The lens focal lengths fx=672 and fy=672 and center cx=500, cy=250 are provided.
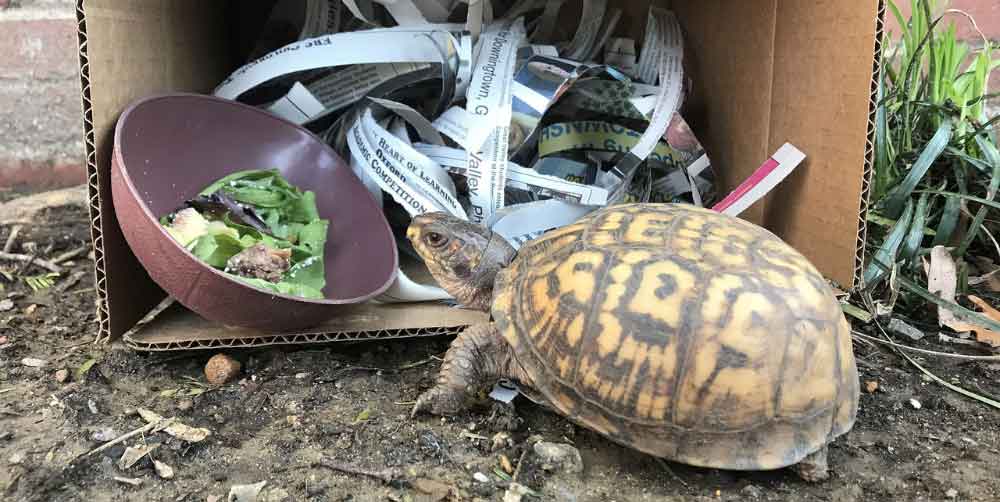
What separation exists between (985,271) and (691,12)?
36.5 inches

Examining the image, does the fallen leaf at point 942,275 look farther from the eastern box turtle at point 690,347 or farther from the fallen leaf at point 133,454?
the fallen leaf at point 133,454

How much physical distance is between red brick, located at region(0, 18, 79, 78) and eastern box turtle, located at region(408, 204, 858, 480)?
1588mm

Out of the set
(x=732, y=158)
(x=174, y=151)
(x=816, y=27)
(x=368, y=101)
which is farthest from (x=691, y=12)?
(x=174, y=151)

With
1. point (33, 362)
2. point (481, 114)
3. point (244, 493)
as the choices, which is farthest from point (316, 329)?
point (481, 114)

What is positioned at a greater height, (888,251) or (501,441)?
(888,251)

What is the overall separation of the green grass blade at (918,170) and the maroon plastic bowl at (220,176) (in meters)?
1.05

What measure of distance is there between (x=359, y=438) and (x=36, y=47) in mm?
1613

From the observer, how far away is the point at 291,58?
A: 4.76 ft

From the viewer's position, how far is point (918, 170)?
4.54 ft

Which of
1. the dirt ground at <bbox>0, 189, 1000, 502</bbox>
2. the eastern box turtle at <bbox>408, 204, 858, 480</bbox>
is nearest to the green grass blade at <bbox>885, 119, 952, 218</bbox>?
the dirt ground at <bbox>0, 189, 1000, 502</bbox>

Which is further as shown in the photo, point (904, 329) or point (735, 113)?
point (735, 113)

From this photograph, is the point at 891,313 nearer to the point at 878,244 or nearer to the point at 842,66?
the point at 878,244

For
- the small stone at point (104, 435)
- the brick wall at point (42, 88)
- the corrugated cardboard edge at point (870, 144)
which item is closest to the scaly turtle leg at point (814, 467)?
the corrugated cardboard edge at point (870, 144)

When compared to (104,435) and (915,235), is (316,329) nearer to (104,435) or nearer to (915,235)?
(104,435)
